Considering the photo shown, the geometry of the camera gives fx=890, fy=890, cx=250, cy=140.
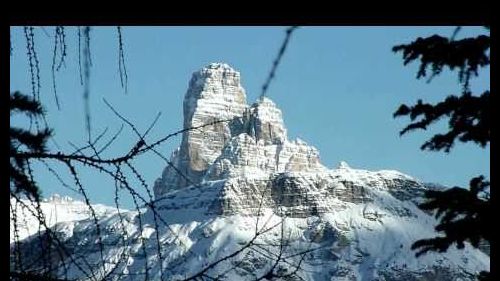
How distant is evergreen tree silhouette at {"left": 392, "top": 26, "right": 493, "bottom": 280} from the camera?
2740 mm

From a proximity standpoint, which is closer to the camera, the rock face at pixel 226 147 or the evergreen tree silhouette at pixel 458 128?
the evergreen tree silhouette at pixel 458 128

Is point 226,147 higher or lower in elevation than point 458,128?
higher

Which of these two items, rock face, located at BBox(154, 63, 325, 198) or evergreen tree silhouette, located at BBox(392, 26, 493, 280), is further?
rock face, located at BBox(154, 63, 325, 198)

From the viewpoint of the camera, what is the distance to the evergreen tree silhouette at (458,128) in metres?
2.74

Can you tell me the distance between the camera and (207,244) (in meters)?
117

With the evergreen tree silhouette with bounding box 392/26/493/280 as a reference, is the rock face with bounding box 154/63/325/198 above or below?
above

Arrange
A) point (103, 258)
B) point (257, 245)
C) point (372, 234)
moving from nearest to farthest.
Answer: point (103, 258) < point (257, 245) < point (372, 234)

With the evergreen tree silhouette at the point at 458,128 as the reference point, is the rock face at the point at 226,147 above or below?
above

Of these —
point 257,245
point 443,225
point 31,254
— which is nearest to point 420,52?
point 443,225

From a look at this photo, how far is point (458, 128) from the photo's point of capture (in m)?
3.08

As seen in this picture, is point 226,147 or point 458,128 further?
point 226,147
